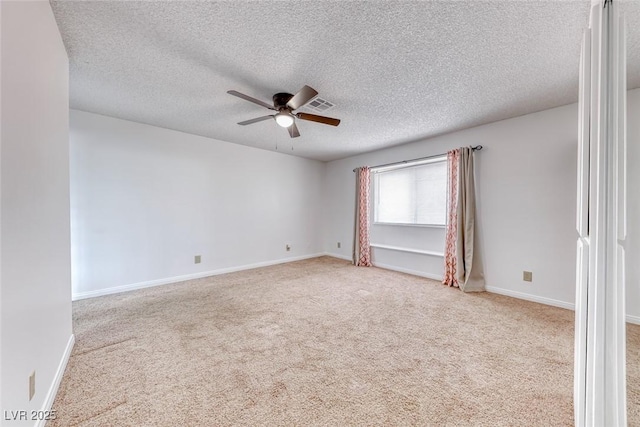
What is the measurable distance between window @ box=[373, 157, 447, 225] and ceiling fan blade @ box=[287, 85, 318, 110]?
101 inches

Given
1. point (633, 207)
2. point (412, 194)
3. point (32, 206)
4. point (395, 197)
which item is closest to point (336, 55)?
point (633, 207)

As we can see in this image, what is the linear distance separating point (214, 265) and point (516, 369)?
3933mm

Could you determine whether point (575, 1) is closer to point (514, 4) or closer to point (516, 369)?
point (514, 4)

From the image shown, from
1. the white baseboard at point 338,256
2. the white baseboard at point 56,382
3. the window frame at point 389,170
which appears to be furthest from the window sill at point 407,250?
the white baseboard at point 56,382

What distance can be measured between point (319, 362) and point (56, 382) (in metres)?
1.60

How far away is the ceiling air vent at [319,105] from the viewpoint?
8.20 ft

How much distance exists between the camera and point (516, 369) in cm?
165

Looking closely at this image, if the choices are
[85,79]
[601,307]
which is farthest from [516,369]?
[85,79]

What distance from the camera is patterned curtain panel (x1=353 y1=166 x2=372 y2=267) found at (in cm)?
468

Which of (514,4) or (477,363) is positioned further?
(477,363)

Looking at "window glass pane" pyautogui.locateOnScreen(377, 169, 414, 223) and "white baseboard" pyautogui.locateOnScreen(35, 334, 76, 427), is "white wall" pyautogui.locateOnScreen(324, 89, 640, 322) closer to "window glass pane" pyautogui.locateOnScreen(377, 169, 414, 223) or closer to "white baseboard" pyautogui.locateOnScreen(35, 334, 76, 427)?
"window glass pane" pyautogui.locateOnScreen(377, 169, 414, 223)

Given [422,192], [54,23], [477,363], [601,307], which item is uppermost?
[54,23]

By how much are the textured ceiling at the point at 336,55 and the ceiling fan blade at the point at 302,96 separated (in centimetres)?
20

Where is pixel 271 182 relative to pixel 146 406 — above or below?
above
